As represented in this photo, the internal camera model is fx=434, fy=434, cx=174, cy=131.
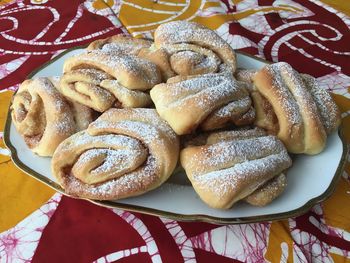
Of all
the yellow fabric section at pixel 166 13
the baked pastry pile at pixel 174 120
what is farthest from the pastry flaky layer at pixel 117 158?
the yellow fabric section at pixel 166 13

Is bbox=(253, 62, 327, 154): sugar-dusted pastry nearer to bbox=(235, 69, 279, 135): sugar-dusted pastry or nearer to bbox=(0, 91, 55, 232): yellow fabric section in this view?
bbox=(235, 69, 279, 135): sugar-dusted pastry

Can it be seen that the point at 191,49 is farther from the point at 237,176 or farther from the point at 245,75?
the point at 237,176

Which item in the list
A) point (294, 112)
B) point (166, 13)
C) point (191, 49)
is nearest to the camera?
point (294, 112)

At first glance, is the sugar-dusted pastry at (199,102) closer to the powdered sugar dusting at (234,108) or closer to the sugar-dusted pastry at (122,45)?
the powdered sugar dusting at (234,108)

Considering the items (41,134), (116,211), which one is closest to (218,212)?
(116,211)

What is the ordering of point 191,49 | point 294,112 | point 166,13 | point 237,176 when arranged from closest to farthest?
point 237,176
point 294,112
point 191,49
point 166,13

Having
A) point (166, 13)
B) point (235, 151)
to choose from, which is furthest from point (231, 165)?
point (166, 13)
